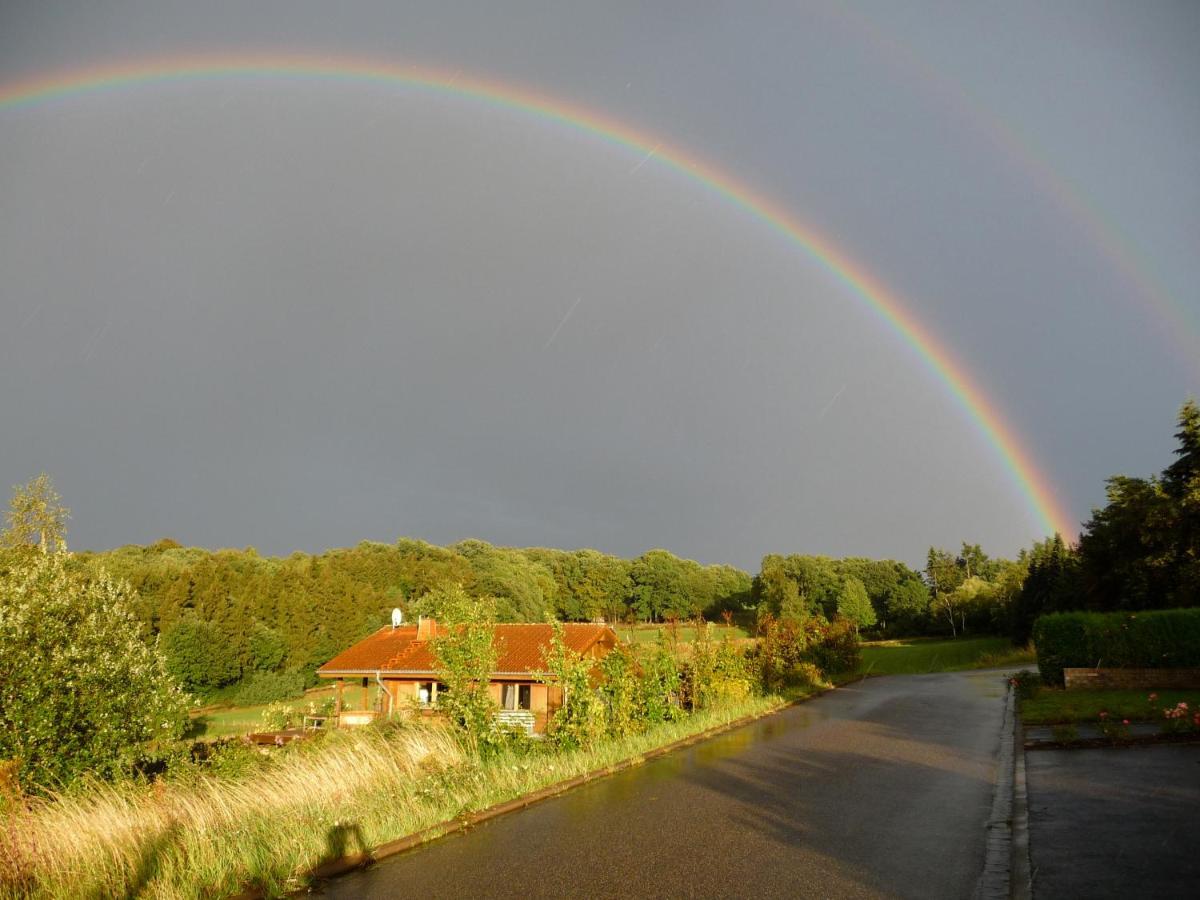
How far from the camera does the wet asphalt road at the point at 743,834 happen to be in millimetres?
6777

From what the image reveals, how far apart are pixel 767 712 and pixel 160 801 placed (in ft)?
53.1

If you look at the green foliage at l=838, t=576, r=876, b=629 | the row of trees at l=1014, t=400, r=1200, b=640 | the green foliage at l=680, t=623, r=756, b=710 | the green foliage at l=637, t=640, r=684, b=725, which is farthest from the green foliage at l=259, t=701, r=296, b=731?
the green foliage at l=838, t=576, r=876, b=629

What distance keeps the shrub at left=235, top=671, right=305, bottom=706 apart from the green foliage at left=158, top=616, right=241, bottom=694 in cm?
228

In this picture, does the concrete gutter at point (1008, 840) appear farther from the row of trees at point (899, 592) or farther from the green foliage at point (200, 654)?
the green foliage at point (200, 654)

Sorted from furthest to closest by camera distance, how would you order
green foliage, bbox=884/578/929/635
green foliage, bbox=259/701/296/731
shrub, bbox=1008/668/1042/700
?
green foliage, bbox=884/578/929/635, green foliage, bbox=259/701/296/731, shrub, bbox=1008/668/1042/700

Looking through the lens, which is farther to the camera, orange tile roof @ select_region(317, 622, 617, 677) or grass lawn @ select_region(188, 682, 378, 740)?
grass lawn @ select_region(188, 682, 378, 740)

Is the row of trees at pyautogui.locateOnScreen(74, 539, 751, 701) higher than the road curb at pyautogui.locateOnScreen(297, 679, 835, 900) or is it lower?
higher

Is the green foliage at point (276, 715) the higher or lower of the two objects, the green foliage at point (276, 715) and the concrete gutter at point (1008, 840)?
the lower

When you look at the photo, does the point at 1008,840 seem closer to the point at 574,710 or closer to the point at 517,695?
the point at 574,710

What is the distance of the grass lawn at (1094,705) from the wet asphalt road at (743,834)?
298 centimetres

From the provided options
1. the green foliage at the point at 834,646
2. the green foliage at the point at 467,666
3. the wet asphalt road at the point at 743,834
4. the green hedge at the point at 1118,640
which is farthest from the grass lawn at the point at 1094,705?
the green foliage at the point at 467,666

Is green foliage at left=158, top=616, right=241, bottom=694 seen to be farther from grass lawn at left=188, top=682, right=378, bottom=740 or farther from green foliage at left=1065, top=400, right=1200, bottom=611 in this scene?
green foliage at left=1065, top=400, right=1200, bottom=611

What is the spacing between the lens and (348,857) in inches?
302

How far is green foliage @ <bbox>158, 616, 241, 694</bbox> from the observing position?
66.2m
